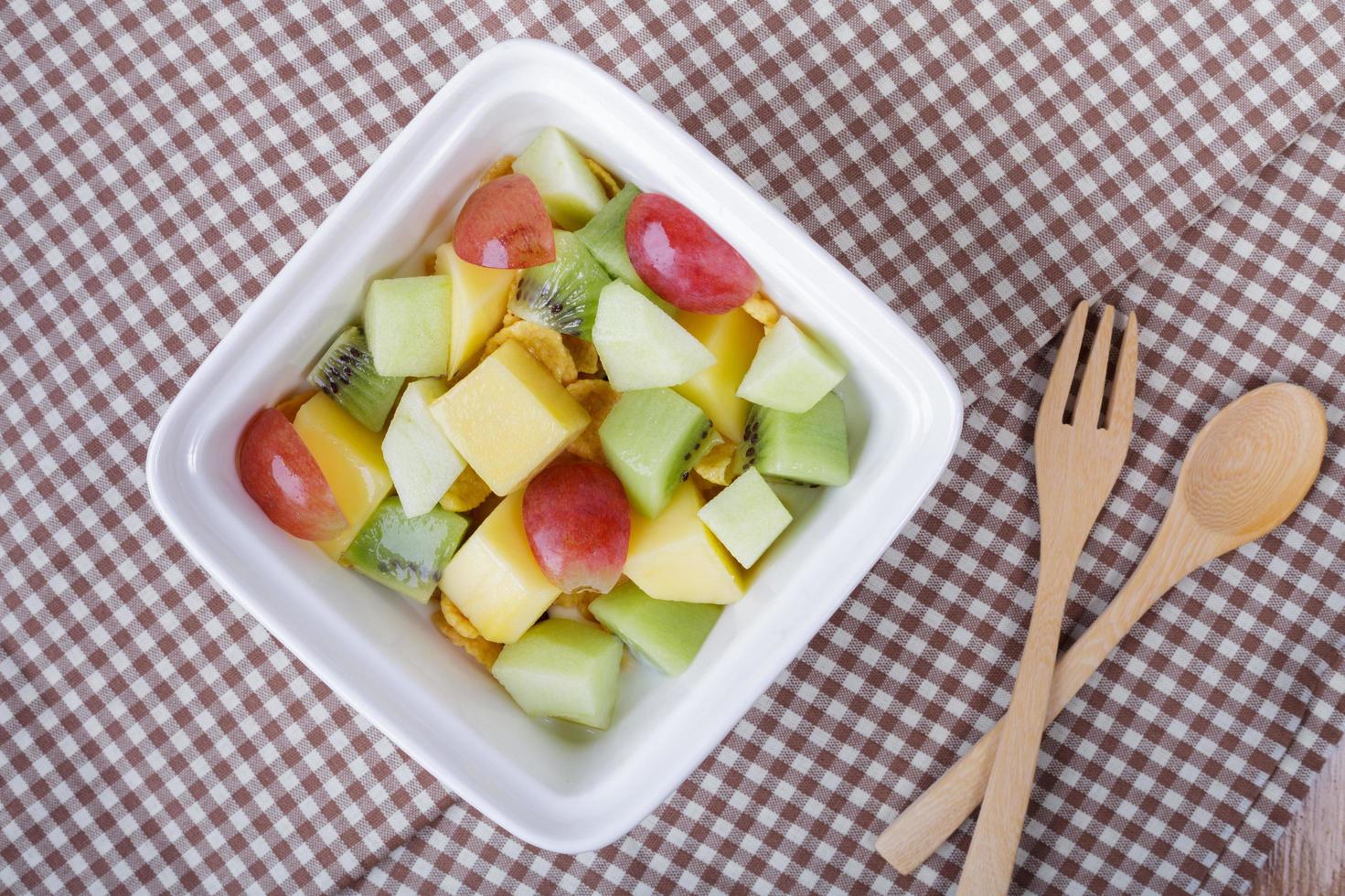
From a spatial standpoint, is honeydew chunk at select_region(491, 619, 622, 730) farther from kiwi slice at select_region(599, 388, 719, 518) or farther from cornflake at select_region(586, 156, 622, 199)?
cornflake at select_region(586, 156, 622, 199)

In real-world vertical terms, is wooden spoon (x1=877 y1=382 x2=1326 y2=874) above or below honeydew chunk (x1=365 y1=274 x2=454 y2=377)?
below

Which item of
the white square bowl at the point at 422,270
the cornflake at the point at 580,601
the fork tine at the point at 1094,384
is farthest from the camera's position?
the fork tine at the point at 1094,384

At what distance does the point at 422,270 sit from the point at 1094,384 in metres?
0.62

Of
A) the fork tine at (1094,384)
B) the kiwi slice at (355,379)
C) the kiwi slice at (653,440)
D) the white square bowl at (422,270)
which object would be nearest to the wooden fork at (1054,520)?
the fork tine at (1094,384)

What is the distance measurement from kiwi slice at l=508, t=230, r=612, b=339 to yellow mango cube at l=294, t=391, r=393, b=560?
0.15m

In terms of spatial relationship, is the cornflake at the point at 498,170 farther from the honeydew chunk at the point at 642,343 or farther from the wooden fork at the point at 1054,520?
the wooden fork at the point at 1054,520

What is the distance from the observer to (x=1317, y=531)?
1.00m

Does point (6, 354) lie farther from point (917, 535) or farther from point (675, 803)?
point (917, 535)

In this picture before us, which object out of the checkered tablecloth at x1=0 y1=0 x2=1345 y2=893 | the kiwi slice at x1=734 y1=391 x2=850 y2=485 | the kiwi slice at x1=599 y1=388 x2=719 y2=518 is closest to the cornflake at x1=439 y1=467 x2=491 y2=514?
the kiwi slice at x1=599 y1=388 x2=719 y2=518

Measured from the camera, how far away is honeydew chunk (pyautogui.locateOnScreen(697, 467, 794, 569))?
0.78 meters

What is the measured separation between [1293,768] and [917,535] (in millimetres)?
436

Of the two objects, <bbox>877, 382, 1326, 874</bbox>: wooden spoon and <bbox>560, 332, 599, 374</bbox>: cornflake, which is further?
<bbox>877, 382, 1326, 874</bbox>: wooden spoon

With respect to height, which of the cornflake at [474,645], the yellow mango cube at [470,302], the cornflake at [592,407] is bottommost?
the cornflake at [474,645]

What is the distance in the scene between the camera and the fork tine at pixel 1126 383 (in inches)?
38.0
